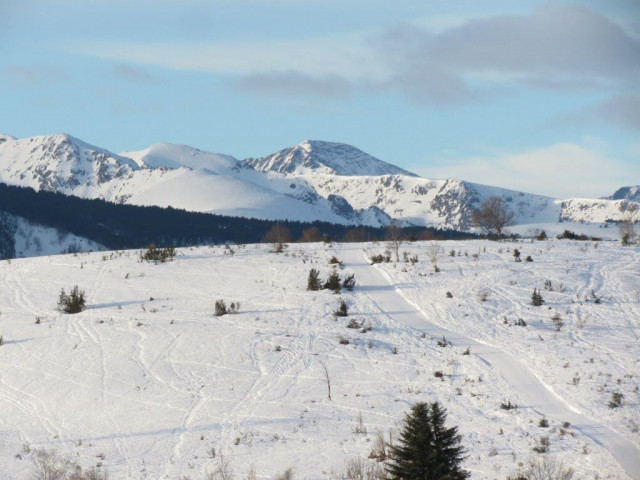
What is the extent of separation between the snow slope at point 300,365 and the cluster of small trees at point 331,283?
0.56 metres

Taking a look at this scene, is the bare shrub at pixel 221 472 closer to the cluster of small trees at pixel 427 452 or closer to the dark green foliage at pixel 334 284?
the cluster of small trees at pixel 427 452

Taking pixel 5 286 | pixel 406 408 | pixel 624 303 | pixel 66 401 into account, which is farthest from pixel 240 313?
pixel 624 303

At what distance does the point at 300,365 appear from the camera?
817 inches

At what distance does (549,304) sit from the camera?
1030 inches

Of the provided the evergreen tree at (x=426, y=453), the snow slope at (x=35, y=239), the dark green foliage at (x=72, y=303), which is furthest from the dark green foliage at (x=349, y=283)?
the snow slope at (x=35, y=239)

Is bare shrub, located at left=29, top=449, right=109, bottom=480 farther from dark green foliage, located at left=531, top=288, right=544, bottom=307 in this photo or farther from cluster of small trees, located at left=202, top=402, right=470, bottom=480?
dark green foliage, located at left=531, top=288, right=544, bottom=307

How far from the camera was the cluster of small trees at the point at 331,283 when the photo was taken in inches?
1142

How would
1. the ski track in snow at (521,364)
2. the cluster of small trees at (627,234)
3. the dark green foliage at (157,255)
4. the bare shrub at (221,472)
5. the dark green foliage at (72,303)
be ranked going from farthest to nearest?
the cluster of small trees at (627,234), the dark green foliage at (157,255), the dark green foliage at (72,303), the ski track in snow at (521,364), the bare shrub at (221,472)

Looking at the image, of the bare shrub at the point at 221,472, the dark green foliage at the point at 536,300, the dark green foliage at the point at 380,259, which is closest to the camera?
the bare shrub at the point at 221,472

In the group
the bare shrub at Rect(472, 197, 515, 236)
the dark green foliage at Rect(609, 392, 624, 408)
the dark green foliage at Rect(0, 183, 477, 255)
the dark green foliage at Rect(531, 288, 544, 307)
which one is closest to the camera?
the dark green foliage at Rect(609, 392, 624, 408)

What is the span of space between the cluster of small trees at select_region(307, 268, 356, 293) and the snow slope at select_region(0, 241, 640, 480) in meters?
0.56

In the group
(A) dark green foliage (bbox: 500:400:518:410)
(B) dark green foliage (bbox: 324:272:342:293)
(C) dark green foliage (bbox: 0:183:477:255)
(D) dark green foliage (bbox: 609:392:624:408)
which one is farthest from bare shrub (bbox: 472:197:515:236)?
(C) dark green foliage (bbox: 0:183:477:255)

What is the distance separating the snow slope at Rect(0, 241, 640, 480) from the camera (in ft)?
49.7

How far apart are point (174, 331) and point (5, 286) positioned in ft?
38.2
